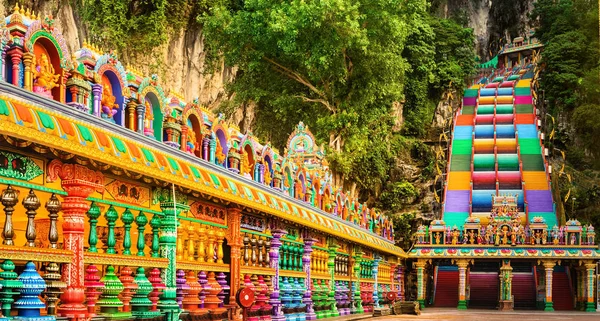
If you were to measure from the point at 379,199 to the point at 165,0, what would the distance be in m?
14.0

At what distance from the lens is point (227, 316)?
10734 mm

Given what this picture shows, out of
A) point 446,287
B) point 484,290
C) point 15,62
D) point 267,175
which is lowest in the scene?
point 484,290

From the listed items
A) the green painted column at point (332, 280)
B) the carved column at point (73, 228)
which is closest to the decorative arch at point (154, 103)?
the carved column at point (73, 228)

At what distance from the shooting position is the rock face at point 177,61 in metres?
26.5

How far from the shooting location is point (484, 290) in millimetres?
33625

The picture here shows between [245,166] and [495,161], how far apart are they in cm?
2951

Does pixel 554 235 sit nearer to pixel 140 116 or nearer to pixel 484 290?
pixel 484 290

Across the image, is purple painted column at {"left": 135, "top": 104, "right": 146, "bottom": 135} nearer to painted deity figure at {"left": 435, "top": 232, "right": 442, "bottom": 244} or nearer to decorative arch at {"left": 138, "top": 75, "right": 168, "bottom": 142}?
decorative arch at {"left": 138, "top": 75, "right": 168, "bottom": 142}

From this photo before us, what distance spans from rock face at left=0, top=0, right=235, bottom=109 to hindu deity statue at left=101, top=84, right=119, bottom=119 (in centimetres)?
1826

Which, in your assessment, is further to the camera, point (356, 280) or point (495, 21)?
point (495, 21)

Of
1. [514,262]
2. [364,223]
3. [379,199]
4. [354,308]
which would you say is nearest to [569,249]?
[514,262]

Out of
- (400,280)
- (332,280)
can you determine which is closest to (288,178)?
(332,280)

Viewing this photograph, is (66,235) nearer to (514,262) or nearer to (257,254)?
(257,254)

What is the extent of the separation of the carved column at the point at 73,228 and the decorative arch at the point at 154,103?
168 cm
